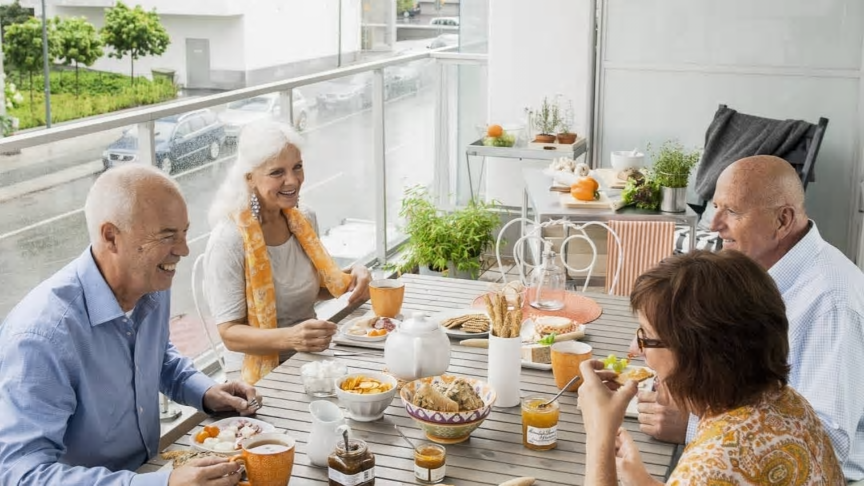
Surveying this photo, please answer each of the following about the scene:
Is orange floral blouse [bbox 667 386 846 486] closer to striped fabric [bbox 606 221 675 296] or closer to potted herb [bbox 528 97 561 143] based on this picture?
striped fabric [bbox 606 221 675 296]

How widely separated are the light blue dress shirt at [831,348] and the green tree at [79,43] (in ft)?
15.5

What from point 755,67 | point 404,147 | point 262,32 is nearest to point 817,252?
point 755,67

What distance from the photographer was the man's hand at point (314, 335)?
2.67 metres

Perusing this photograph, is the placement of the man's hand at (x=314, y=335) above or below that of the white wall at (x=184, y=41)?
below

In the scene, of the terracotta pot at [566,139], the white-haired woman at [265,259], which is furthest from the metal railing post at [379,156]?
the white-haired woman at [265,259]

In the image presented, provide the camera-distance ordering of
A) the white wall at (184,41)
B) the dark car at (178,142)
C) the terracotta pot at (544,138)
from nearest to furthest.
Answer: the dark car at (178,142) → the terracotta pot at (544,138) → the white wall at (184,41)

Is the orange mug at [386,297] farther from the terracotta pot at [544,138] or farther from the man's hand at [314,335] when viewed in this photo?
the terracotta pot at [544,138]

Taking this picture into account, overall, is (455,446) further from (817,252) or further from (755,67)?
(755,67)

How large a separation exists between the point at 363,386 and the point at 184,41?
507cm

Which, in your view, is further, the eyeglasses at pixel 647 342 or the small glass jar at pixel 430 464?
the small glass jar at pixel 430 464

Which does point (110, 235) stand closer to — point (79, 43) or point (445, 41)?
point (79, 43)

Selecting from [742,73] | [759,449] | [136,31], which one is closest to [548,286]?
[759,449]

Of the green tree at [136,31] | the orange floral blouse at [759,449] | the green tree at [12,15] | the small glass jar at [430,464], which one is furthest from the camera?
the green tree at [136,31]

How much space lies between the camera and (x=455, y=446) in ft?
6.91
